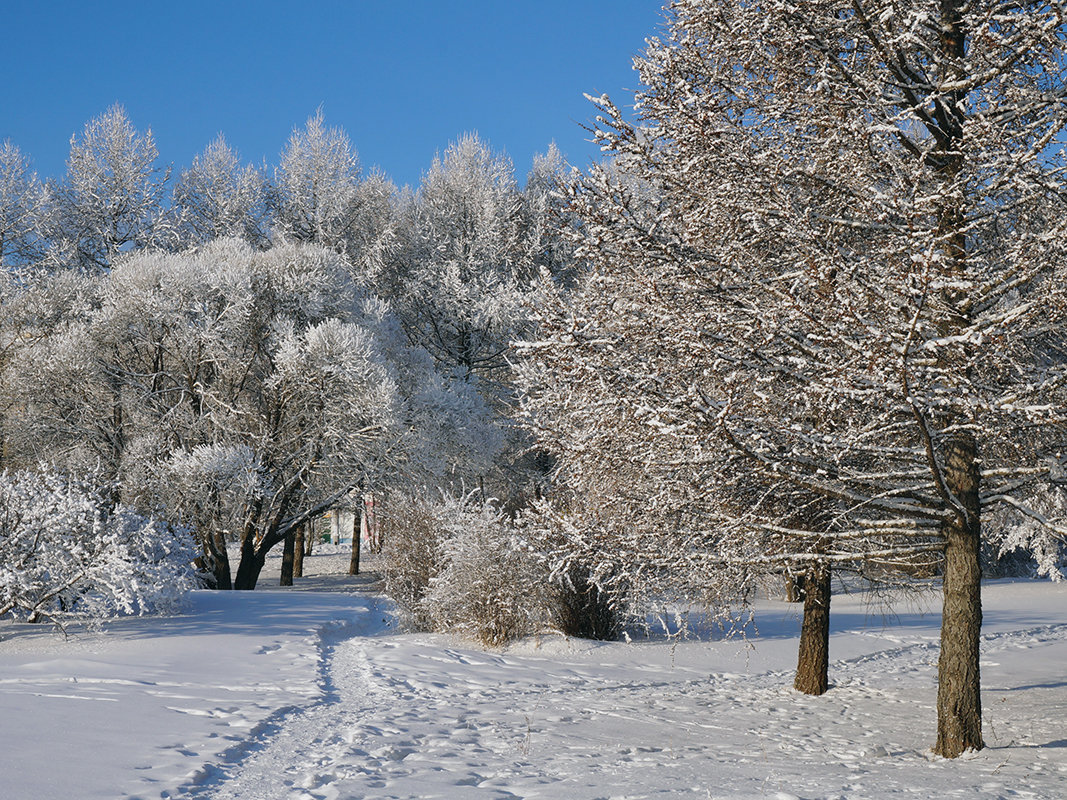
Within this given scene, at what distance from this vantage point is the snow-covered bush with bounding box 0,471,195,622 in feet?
32.3

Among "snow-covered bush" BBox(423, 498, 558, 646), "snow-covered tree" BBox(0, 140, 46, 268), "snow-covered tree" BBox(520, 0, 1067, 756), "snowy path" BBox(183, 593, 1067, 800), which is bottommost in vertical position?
"snowy path" BBox(183, 593, 1067, 800)

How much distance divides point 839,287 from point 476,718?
15.3 ft

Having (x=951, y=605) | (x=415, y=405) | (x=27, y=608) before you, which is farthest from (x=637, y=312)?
(x=415, y=405)

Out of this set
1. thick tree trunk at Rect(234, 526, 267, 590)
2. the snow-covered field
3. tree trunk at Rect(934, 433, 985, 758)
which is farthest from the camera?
thick tree trunk at Rect(234, 526, 267, 590)

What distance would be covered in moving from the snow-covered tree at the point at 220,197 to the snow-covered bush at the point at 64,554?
17.0m

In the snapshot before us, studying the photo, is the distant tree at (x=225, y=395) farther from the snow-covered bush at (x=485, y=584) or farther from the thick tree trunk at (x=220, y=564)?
the snow-covered bush at (x=485, y=584)

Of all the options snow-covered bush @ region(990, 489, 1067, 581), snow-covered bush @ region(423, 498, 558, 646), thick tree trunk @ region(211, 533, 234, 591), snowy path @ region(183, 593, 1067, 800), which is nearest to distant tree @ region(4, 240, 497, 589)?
thick tree trunk @ region(211, 533, 234, 591)

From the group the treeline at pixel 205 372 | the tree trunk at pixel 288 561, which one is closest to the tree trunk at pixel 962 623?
the treeline at pixel 205 372

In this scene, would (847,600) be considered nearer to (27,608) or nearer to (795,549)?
(795,549)

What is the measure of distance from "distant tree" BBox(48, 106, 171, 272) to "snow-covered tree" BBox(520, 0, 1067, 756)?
2067 cm

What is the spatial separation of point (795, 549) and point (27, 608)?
348 inches

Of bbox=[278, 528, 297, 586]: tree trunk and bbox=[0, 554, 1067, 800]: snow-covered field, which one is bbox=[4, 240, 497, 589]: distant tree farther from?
bbox=[0, 554, 1067, 800]: snow-covered field

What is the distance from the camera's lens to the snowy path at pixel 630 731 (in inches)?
195

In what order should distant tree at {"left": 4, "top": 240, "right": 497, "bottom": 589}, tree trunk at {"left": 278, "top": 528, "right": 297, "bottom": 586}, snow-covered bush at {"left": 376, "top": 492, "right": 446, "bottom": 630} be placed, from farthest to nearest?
tree trunk at {"left": 278, "top": 528, "right": 297, "bottom": 586}, distant tree at {"left": 4, "top": 240, "right": 497, "bottom": 589}, snow-covered bush at {"left": 376, "top": 492, "right": 446, "bottom": 630}
